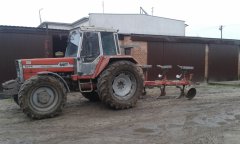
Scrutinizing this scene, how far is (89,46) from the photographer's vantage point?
980 centimetres

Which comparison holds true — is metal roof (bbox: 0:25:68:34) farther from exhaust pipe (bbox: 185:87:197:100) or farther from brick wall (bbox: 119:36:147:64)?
exhaust pipe (bbox: 185:87:197:100)

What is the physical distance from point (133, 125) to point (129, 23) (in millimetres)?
25838

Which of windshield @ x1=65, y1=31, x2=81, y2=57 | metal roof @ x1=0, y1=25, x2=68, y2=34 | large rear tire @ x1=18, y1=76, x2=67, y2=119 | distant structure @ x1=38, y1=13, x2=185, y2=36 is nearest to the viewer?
large rear tire @ x1=18, y1=76, x2=67, y2=119

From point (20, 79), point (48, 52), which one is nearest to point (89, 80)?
point (20, 79)

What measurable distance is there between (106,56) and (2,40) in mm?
5982

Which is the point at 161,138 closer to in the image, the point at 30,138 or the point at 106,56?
the point at 30,138

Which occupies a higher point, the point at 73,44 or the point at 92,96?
the point at 73,44

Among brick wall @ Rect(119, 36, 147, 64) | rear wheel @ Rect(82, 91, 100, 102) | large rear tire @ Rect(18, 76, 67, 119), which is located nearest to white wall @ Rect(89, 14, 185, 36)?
brick wall @ Rect(119, 36, 147, 64)

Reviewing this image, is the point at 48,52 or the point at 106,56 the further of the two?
the point at 48,52

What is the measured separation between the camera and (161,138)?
6.80 m

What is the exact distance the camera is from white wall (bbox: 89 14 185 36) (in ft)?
103

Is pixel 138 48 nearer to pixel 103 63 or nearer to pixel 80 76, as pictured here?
pixel 103 63

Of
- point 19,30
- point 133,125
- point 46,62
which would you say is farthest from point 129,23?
point 133,125

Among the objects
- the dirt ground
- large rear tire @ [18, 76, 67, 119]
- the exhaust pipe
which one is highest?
large rear tire @ [18, 76, 67, 119]
